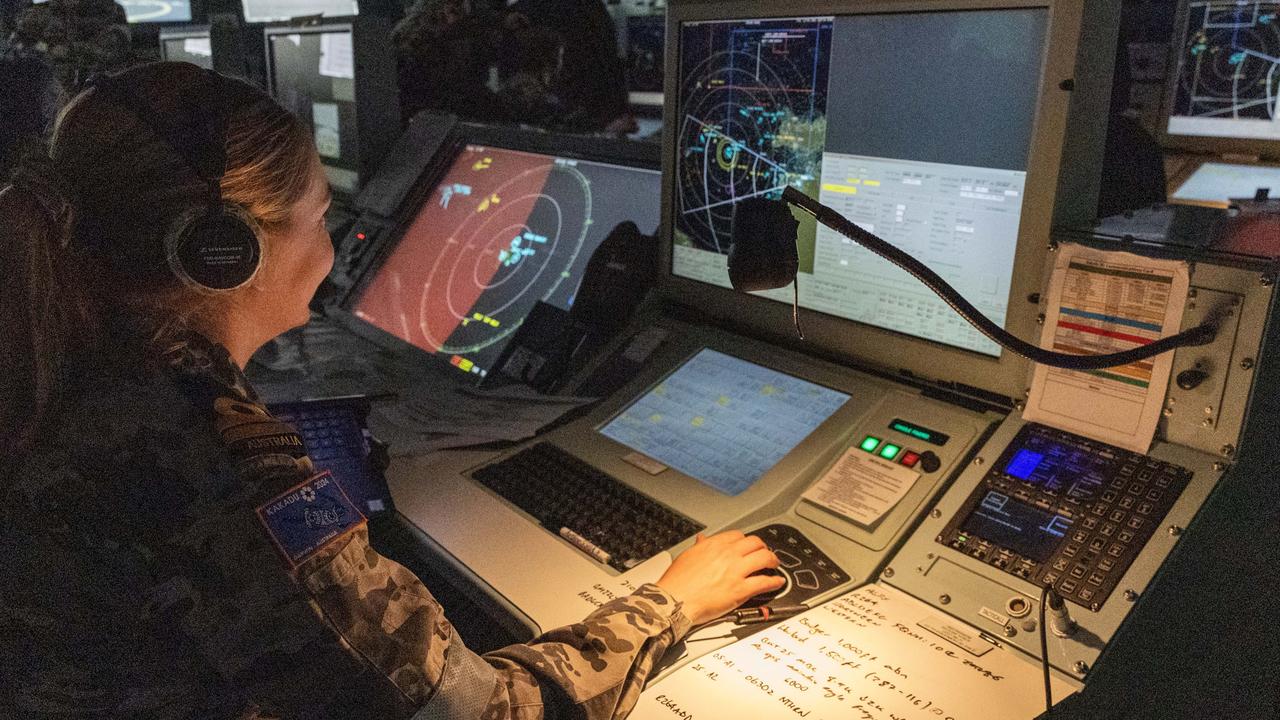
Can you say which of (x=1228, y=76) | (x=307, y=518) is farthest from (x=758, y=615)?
(x=1228, y=76)

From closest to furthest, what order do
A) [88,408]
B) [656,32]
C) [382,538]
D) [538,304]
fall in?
[88,408]
[382,538]
[538,304]
[656,32]

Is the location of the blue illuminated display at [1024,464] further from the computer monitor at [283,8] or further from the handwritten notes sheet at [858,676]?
the computer monitor at [283,8]

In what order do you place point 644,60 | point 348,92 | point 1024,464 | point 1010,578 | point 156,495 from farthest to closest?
point 644,60, point 348,92, point 1024,464, point 1010,578, point 156,495

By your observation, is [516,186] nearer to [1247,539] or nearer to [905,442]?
[905,442]

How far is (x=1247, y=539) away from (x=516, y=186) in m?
1.50

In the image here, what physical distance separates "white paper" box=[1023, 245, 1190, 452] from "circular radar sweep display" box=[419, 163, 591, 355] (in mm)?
973

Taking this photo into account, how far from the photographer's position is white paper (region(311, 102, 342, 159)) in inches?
101

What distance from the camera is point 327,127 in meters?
2.62

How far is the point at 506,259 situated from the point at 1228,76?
65.0 inches

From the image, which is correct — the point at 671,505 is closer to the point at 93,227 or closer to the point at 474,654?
the point at 474,654

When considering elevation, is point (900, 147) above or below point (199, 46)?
below

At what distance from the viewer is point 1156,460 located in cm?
100

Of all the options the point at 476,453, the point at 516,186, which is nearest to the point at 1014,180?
the point at 476,453

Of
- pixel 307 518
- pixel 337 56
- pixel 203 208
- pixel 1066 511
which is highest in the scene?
pixel 337 56
